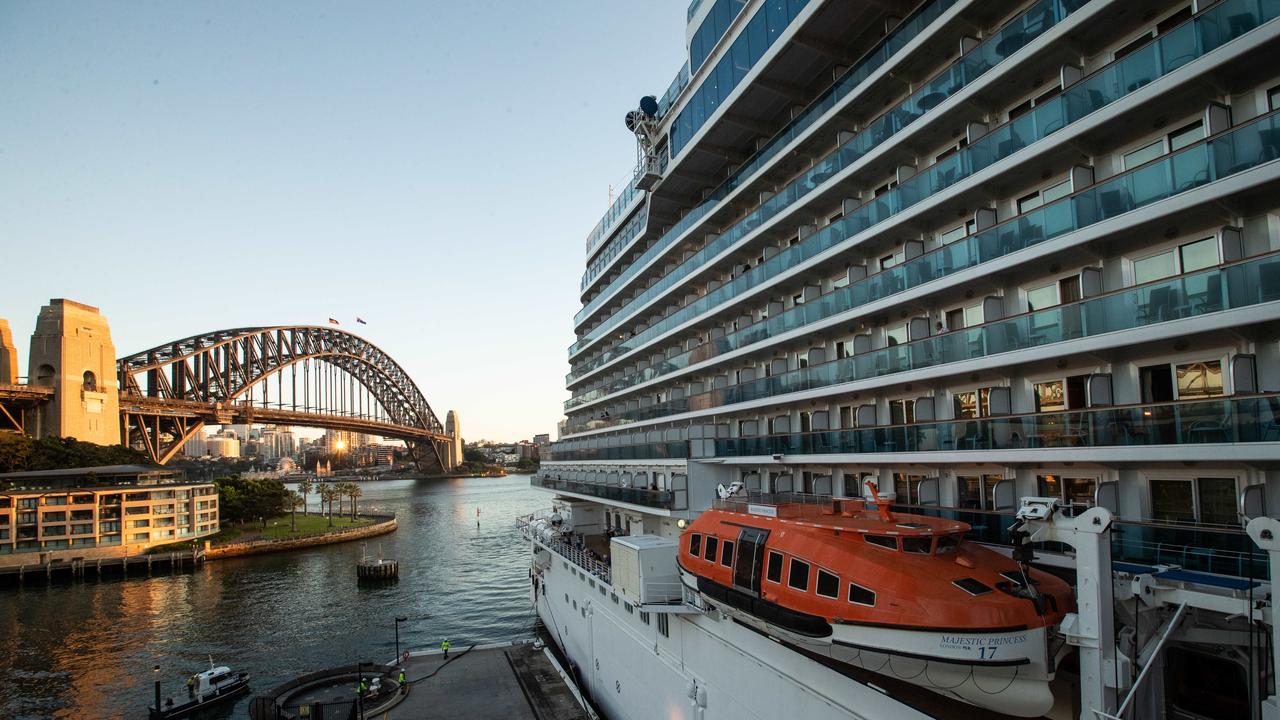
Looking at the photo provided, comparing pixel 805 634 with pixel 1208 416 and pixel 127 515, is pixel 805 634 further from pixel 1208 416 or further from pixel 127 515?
pixel 127 515

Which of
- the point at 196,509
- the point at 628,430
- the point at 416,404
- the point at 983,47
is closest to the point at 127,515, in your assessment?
the point at 196,509

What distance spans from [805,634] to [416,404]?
534 feet

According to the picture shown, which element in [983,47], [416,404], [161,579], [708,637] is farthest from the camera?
[416,404]

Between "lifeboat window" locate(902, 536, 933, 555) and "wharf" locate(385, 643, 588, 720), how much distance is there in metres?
14.5

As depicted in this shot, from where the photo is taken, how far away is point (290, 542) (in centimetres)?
5969

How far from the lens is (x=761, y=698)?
1241 centimetres

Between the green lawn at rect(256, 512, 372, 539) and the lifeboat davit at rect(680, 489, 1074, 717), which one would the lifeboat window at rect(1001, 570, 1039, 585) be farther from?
the green lawn at rect(256, 512, 372, 539)

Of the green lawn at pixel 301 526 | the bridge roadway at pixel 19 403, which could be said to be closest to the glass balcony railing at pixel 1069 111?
the green lawn at pixel 301 526

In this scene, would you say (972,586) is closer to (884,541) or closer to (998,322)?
(884,541)

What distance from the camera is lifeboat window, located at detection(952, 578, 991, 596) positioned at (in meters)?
8.52

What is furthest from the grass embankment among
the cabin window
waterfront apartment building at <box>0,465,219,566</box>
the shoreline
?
the cabin window

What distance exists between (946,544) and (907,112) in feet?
28.9

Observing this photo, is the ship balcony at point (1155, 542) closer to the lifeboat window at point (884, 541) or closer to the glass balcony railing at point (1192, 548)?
the glass balcony railing at point (1192, 548)

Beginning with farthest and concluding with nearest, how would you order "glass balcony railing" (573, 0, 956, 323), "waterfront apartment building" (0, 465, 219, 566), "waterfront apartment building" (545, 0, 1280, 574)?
"waterfront apartment building" (0, 465, 219, 566) < "glass balcony railing" (573, 0, 956, 323) < "waterfront apartment building" (545, 0, 1280, 574)
